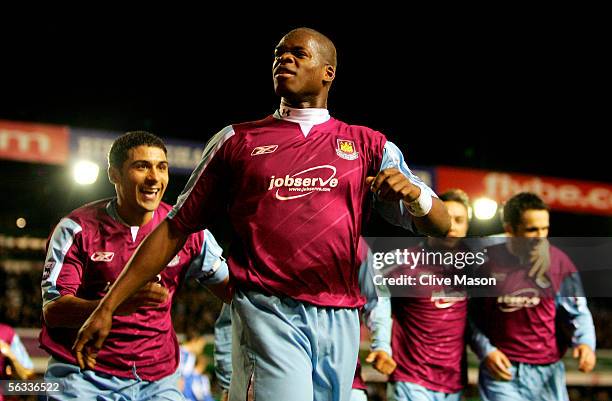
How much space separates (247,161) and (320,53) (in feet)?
1.80

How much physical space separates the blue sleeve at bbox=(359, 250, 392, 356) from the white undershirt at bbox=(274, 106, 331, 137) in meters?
2.03

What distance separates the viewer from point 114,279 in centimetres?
401

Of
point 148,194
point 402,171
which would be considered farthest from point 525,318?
point 402,171

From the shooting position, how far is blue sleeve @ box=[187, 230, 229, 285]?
14.2ft

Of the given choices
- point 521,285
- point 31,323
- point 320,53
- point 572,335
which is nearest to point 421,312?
point 521,285

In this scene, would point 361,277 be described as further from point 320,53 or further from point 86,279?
point 320,53

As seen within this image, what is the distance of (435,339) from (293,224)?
3091mm

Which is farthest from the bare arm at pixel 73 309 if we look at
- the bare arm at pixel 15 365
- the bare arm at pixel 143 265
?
the bare arm at pixel 15 365

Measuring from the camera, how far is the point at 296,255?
284 centimetres

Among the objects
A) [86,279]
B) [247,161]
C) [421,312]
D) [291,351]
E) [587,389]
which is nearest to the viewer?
[291,351]

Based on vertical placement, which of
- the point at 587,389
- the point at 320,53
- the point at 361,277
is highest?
the point at 320,53

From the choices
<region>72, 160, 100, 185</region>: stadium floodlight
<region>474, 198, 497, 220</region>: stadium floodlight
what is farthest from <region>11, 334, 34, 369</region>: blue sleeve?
<region>474, 198, 497, 220</region>: stadium floodlight

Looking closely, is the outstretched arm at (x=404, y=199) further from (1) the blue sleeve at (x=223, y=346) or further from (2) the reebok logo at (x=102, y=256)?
(1) the blue sleeve at (x=223, y=346)

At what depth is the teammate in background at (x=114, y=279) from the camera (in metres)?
3.92
